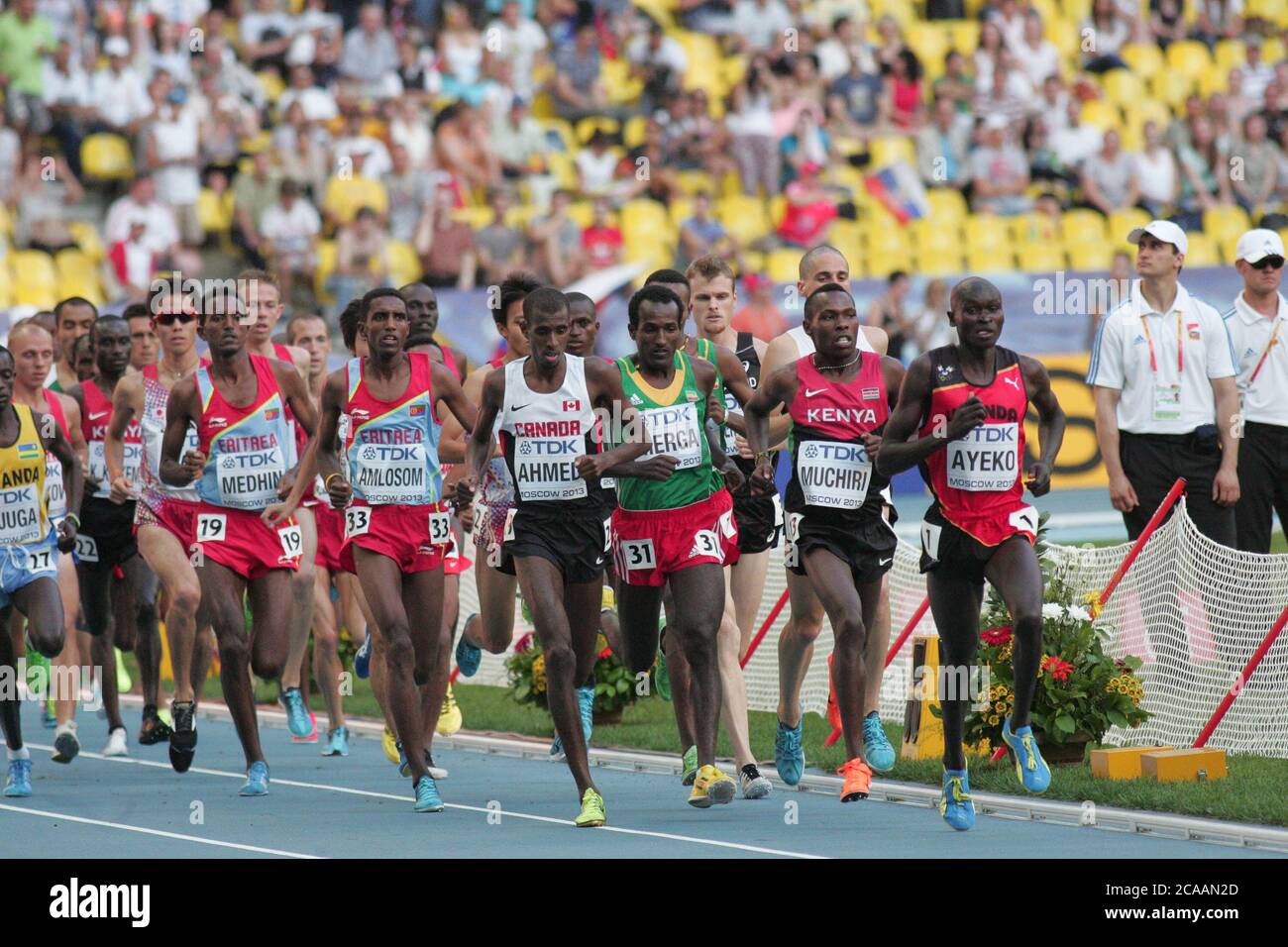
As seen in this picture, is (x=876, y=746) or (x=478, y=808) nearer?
(x=876, y=746)

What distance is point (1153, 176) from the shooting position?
27.0 meters

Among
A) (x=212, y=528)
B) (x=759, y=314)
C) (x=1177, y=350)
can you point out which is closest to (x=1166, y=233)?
(x=1177, y=350)

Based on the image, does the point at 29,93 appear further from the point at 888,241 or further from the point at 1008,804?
the point at 1008,804

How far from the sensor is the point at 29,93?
22.8 m

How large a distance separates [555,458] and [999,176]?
1761cm

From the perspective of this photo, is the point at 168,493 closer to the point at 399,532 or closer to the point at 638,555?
the point at 399,532

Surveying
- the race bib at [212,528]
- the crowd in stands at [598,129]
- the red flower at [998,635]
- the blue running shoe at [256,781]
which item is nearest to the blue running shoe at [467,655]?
the blue running shoe at [256,781]

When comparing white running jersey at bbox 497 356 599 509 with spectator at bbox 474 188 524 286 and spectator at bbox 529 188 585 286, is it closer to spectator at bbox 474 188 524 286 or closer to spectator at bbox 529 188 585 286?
spectator at bbox 474 188 524 286

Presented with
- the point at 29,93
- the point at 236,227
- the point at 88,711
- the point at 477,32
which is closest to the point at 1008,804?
the point at 88,711

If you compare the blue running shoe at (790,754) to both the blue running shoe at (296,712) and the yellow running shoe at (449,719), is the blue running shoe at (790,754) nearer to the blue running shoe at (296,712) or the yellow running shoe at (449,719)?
the yellow running shoe at (449,719)

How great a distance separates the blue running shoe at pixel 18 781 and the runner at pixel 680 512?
3.53 metres

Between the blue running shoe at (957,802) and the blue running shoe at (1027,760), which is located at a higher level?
the blue running shoe at (1027,760)

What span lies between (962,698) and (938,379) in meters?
1.39

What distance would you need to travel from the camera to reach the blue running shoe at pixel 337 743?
43.0 feet
